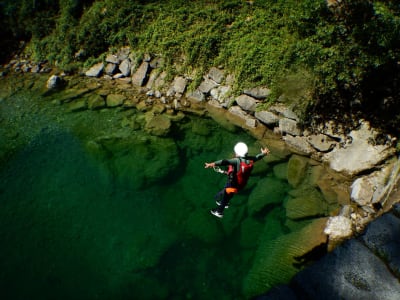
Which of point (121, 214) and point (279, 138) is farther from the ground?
point (279, 138)

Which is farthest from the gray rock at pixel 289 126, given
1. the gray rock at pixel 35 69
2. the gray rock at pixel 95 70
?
the gray rock at pixel 35 69

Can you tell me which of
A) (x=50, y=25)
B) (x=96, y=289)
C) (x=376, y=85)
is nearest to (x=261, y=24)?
(x=376, y=85)

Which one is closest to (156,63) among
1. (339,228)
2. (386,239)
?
(339,228)

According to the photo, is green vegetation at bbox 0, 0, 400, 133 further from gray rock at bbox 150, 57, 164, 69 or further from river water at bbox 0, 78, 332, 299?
river water at bbox 0, 78, 332, 299

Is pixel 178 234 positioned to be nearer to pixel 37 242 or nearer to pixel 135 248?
pixel 135 248

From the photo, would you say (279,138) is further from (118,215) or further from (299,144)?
(118,215)

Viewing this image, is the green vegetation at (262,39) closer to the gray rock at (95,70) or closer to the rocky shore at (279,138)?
the rocky shore at (279,138)
